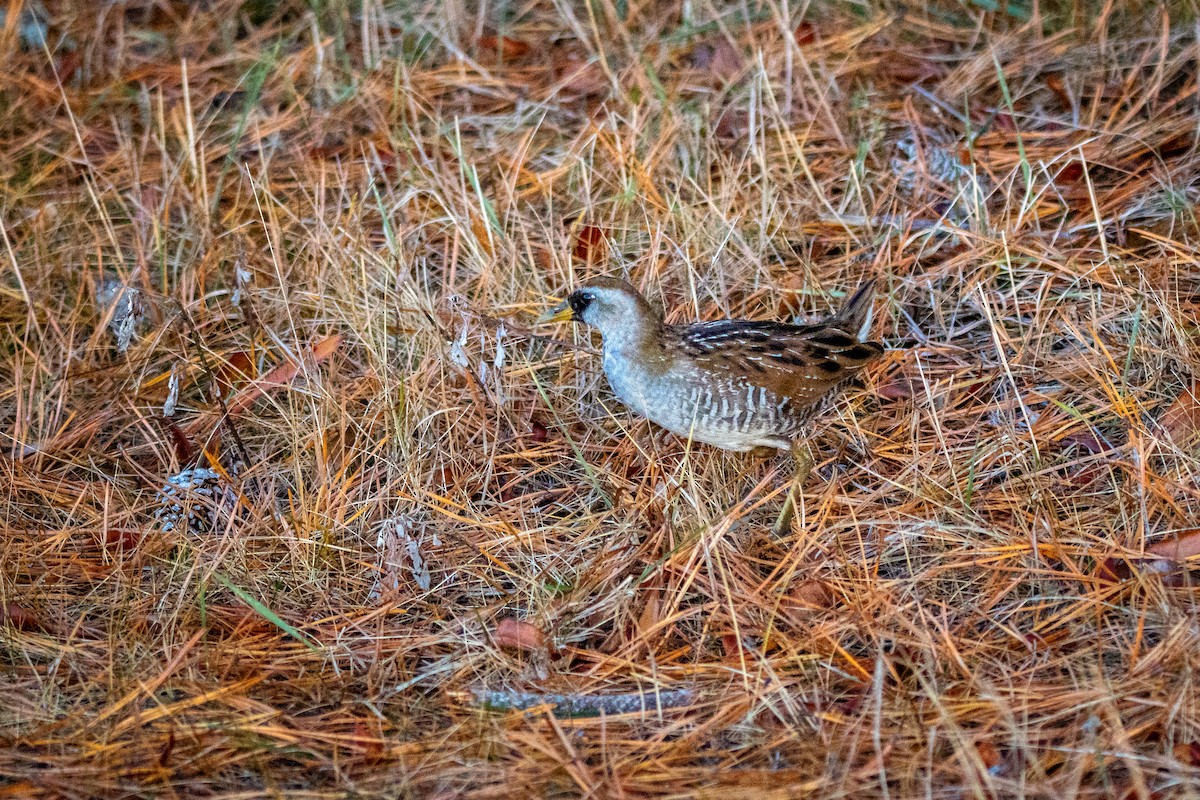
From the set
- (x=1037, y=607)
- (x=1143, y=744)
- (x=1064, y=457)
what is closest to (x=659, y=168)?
(x=1064, y=457)

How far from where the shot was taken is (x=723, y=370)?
3.79 m

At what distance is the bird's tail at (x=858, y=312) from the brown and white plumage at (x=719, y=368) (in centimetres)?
16

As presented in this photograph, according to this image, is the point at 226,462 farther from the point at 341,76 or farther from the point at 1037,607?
the point at 1037,607

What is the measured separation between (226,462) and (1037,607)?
2.59m

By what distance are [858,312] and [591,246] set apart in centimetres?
107

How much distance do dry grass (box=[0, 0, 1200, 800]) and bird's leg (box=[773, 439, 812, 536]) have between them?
0.04m

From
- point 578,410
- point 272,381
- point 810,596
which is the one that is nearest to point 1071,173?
point 578,410

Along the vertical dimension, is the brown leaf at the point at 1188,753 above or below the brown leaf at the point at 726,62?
below

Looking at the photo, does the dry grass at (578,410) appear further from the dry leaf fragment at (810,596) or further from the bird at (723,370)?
the bird at (723,370)

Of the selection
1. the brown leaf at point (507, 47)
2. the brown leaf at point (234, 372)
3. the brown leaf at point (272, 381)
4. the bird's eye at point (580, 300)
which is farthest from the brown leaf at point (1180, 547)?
the brown leaf at point (507, 47)

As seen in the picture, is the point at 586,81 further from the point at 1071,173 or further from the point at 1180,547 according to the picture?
the point at 1180,547

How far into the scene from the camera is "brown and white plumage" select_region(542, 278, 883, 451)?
3.78 m

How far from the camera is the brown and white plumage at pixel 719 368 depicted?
378 cm

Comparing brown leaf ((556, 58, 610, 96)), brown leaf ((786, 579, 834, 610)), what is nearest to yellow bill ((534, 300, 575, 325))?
brown leaf ((786, 579, 834, 610))
